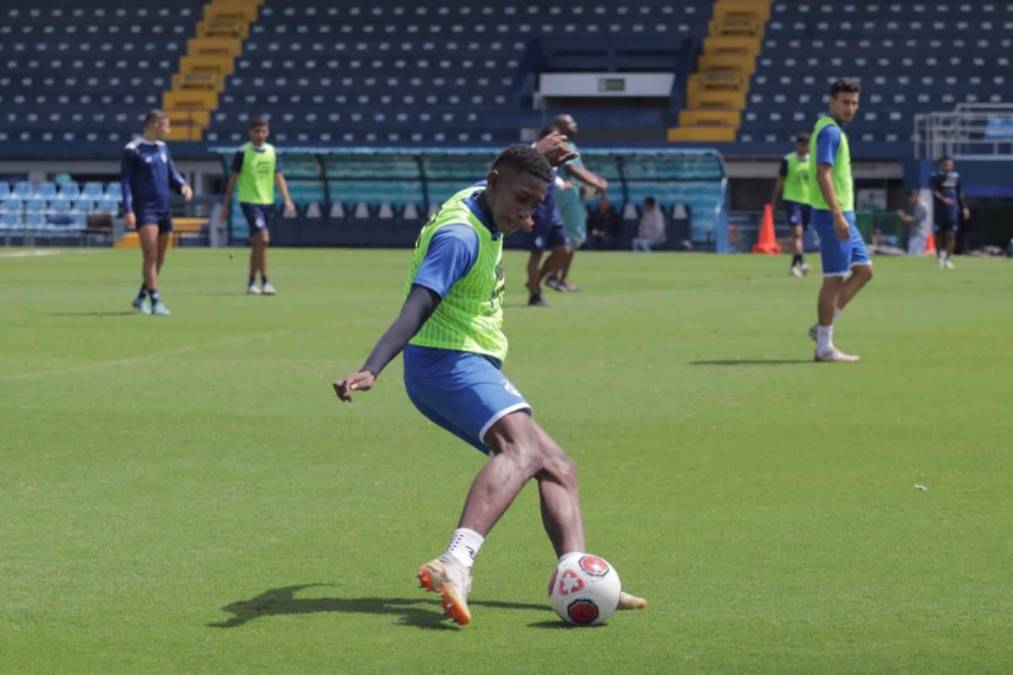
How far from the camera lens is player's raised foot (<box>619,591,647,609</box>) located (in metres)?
6.48

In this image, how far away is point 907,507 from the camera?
871 centimetres

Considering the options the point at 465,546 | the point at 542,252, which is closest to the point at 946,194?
the point at 542,252

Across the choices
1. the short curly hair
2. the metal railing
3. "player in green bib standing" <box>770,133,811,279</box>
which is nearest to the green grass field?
the short curly hair

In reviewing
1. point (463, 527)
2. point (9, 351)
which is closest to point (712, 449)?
point (463, 527)

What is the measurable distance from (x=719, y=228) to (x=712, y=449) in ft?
114

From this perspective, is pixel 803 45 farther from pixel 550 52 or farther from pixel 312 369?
pixel 312 369

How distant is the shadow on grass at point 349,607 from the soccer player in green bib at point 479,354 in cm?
24

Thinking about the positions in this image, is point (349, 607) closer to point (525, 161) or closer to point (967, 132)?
point (525, 161)

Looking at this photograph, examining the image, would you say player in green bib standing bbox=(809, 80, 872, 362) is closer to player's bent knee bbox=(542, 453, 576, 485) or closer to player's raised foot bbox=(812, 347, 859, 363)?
player's raised foot bbox=(812, 347, 859, 363)

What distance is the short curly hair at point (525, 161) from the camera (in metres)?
6.48

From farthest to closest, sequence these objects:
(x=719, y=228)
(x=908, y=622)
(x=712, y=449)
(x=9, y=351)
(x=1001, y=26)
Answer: (x=1001, y=26)
(x=719, y=228)
(x=9, y=351)
(x=712, y=449)
(x=908, y=622)

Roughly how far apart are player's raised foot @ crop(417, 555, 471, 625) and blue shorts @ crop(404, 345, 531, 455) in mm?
571

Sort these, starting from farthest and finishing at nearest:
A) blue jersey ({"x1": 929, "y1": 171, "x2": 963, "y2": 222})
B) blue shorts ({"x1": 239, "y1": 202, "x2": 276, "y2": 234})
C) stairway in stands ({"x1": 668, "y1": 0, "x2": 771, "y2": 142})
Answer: stairway in stands ({"x1": 668, "y1": 0, "x2": 771, "y2": 142})
blue jersey ({"x1": 929, "y1": 171, "x2": 963, "y2": 222})
blue shorts ({"x1": 239, "y1": 202, "x2": 276, "y2": 234})

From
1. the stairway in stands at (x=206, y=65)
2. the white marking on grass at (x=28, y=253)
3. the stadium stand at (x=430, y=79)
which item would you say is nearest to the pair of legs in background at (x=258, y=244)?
the white marking on grass at (x=28, y=253)
